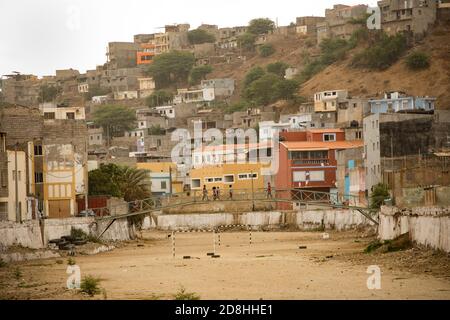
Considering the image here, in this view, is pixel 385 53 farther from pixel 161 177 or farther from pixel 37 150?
pixel 37 150

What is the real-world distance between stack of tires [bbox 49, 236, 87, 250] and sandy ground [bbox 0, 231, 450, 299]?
1.46 meters

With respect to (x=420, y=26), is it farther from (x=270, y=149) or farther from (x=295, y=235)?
(x=295, y=235)

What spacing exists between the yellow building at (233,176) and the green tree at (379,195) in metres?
34.2

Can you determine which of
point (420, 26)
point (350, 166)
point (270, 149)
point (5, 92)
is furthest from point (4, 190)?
point (420, 26)

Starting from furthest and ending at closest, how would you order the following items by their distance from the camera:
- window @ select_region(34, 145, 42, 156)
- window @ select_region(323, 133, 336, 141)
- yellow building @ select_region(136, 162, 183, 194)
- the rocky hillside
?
the rocky hillside → yellow building @ select_region(136, 162, 183, 194) → window @ select_region(323, 133, 336, 141) → window @ select_region(34, 145, 42, 156)

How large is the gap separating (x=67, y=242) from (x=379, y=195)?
72.2 feet

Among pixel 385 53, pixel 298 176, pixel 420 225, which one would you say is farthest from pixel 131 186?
pixel 385 53

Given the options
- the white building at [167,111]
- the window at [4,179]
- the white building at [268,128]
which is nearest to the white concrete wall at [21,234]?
the window at [4,179]

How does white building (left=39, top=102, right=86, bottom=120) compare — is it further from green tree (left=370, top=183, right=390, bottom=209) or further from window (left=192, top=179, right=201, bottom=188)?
window (left=192, top=179, right=201, bottom=188)

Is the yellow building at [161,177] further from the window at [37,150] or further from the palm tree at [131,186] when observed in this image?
the window at [37,150]

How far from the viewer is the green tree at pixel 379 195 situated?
250 feet

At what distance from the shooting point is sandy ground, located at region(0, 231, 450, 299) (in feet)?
121

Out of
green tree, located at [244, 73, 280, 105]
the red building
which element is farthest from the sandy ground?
green tree, located at [244, 73, 280, 105]
